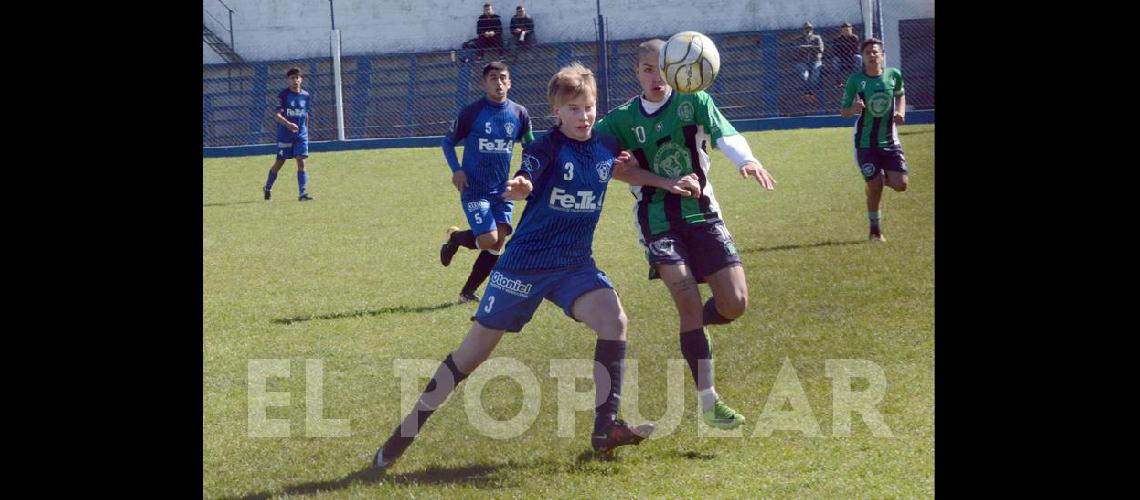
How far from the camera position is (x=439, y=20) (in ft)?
100

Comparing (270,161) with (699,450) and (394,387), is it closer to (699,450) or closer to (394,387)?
(394,387)

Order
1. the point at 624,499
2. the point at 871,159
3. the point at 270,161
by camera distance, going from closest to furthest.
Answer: the point at 624,499
the point at 871,159
the point at 270,161

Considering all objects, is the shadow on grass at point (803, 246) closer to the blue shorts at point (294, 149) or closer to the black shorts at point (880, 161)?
the black shorts at point (880, 161)

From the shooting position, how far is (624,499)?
5.08 m

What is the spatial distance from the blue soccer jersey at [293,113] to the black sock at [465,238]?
10347 millimetres

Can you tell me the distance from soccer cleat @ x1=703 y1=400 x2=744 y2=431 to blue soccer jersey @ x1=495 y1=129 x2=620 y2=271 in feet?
3.29

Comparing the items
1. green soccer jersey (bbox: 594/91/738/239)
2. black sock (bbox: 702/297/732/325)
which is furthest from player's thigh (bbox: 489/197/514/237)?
green soccer jersey (bbox: 594/91/738/239)

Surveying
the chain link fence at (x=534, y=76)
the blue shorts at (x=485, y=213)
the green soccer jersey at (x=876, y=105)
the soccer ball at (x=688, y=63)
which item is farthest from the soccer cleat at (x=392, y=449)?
the chain link fence at (x=534, y=76)

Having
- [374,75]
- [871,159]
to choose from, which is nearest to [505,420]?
[871,159]

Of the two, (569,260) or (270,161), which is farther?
(270,161)

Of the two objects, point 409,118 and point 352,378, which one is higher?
point 409,118

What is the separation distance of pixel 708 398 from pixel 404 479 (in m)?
1.60

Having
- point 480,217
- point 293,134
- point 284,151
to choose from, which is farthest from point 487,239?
point 284,151

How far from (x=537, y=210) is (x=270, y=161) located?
21366 millimetres
